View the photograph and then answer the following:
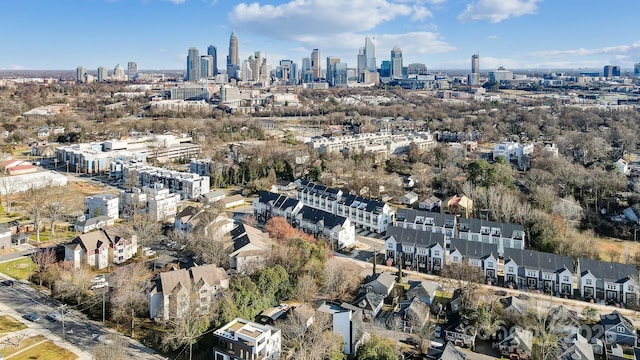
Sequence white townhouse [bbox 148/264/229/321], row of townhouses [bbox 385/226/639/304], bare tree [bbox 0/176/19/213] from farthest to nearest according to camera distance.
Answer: bare tree [bbox 0/176/19/213] < row of townhouses [bbox 385/226/639/304] < white townhouse [bbox 148/264/229/321]

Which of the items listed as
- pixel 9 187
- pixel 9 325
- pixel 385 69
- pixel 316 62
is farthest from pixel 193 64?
pixel 9 325

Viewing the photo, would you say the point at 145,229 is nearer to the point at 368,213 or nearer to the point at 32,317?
the point at 32,317

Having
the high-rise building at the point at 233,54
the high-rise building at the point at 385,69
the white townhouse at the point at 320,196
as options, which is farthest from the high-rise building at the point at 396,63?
the white townhouse at the point at 320,196

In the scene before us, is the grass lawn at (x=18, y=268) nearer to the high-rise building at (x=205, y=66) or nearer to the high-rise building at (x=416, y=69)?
the high-rise building at (x=205, y=66)

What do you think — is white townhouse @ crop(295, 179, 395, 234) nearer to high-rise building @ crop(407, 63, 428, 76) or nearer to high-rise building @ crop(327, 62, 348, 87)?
high-rise building @ crop(327, 62, 348, 87)

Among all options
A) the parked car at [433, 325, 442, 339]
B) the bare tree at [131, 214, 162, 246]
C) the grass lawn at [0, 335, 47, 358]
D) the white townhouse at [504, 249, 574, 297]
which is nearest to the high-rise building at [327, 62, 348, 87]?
the bare tree at [131, 214, 162, 246]

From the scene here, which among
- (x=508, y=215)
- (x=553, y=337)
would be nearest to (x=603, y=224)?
(x=508, y=215)
